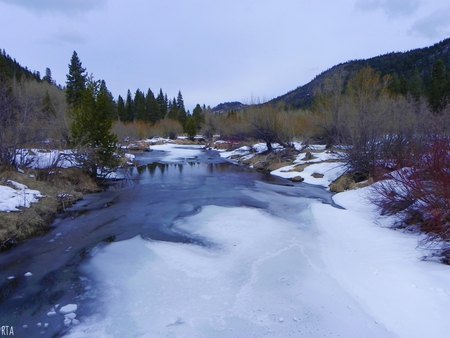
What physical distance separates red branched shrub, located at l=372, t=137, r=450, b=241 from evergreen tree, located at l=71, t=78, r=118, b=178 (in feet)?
46.7

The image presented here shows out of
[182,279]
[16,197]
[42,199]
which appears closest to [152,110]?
[42,199]

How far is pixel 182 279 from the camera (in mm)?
6164

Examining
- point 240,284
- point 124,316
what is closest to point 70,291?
point 124,316

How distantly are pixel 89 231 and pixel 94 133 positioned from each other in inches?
366

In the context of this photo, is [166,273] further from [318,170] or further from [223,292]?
[318,170]

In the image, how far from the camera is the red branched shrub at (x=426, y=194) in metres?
6.36

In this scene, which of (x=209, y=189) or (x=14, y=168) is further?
(x=209, y=189)

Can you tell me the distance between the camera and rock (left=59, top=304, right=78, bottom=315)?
5.05m

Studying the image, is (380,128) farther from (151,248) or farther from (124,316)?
(124,316)

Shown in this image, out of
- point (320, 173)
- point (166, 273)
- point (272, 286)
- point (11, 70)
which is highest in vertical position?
point (11, 70)

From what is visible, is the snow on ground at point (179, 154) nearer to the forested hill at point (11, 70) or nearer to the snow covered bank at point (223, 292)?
the forested hill at point (11, 70)

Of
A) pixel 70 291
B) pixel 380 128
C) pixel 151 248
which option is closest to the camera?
pixel 70 291

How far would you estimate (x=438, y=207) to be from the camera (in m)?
6.61

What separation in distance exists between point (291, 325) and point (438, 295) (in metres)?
2.58
